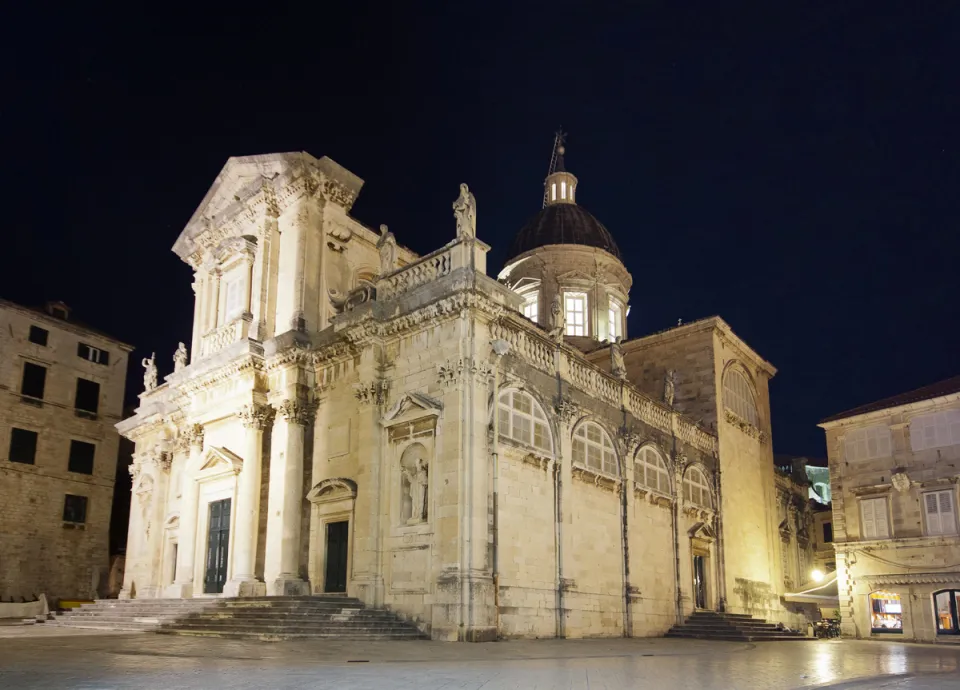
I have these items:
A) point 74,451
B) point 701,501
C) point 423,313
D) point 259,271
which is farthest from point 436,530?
point 74,451

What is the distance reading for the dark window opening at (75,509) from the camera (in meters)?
38.6

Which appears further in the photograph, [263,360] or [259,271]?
[259,271]

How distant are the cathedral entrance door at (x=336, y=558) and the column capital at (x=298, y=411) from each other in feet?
10.0

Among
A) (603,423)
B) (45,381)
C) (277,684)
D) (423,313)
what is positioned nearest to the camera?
(277,684)

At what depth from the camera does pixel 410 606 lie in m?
18.8

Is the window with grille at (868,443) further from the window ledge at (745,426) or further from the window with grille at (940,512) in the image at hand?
the window ledge at (745,426)

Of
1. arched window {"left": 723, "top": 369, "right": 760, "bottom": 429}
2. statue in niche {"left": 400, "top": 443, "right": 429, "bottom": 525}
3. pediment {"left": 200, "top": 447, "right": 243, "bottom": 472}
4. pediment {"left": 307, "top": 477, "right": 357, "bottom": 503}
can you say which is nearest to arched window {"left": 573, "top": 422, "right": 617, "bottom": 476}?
statue in niche {"left": 400, "top": 443, "right": 429, "bottom": 525}

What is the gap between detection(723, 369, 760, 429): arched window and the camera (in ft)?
107

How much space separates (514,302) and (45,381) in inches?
1099

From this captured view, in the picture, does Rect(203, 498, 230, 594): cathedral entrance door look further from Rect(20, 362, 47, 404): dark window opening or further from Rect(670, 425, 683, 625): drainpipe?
Rect(20, 362, 47, 404): dark window opening

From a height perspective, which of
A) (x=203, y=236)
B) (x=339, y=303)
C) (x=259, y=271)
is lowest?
(x=339, y=303)

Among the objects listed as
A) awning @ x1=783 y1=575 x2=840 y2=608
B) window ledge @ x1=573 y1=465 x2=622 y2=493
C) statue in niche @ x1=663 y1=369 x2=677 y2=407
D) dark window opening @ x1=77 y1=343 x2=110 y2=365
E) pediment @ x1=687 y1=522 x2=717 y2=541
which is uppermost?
dark window opening @ x1=77 y1=343 x2=110 y2=365

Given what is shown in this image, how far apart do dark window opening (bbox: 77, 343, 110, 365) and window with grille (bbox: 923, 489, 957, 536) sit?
37742 mm

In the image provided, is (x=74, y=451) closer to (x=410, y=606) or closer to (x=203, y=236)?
(x=203, y=236)
